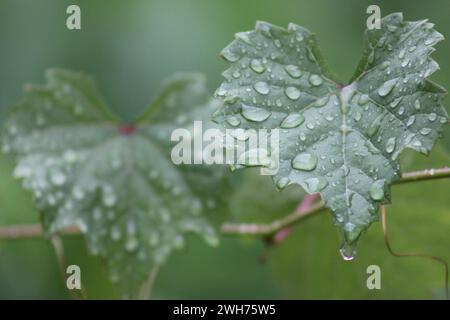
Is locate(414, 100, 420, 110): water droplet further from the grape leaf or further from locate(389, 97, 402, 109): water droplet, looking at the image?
the grape leaf

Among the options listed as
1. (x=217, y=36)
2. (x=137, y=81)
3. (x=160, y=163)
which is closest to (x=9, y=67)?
(x=137, y=81)

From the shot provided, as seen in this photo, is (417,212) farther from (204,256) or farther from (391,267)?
(204,256)

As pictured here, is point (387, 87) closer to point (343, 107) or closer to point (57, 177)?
point (343, 107)

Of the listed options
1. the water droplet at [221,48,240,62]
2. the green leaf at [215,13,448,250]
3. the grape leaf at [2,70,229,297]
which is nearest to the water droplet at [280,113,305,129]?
the green leaf at [215,13,448,250]

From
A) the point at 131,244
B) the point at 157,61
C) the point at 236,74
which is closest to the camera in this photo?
the point at 236,74

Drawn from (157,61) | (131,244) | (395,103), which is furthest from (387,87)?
(157,61)

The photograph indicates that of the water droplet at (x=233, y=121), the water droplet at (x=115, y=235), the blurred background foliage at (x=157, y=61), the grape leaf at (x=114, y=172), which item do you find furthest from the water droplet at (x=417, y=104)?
the blurred background foliage at (x=157, y=61)

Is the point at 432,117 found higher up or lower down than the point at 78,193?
higher up

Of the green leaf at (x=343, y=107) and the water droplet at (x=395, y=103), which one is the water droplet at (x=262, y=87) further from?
the water droplet at (x=395, y=103)
